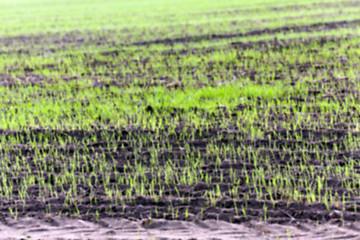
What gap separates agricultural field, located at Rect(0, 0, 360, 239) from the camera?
3867 millimetres

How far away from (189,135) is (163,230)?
2088 mm

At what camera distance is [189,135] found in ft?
18.1

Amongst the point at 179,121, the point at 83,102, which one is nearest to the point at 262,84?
the point at 179,121

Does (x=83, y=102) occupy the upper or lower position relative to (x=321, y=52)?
lower

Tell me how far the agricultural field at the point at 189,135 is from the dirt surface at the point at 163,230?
2 cm

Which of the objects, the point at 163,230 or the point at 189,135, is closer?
the point at 163,230

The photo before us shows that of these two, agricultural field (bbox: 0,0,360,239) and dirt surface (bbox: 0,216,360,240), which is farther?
agricultural field (bbox: 0,0,360,239)

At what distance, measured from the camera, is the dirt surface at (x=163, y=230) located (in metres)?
3.41

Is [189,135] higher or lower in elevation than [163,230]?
higher

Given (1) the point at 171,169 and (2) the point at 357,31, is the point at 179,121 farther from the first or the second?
(2) the point at 357,31

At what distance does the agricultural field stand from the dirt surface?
0.06 ft

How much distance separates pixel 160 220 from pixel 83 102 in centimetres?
399

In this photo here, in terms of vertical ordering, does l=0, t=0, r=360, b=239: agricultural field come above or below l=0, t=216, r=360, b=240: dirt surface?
above

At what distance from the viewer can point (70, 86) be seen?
27.2 ft
